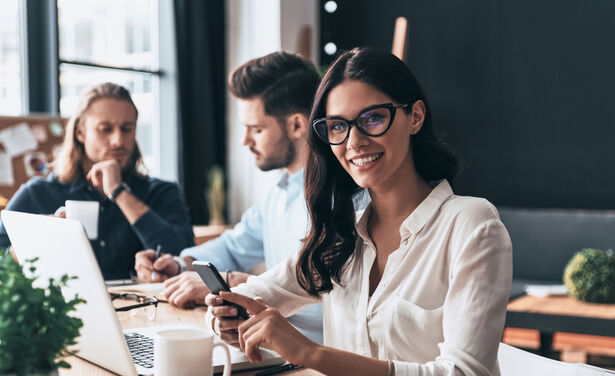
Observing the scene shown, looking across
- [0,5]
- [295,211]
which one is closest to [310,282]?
[295,211]

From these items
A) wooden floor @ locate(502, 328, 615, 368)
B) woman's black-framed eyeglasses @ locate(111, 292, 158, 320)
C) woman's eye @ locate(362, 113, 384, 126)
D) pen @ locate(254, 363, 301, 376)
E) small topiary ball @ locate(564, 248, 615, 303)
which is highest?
woman's eye @ locate(362, 113, 384, 126)

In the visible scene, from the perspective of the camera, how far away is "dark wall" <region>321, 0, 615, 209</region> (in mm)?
4082

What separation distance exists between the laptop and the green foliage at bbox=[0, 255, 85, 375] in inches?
5.9

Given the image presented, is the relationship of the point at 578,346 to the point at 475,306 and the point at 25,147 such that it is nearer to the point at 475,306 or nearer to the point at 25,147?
the point at 475,306

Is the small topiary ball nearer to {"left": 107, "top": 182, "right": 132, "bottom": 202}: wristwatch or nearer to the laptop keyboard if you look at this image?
{"left": 107, "top": 182, "right": 132, "bottom": 202}: wristwatch

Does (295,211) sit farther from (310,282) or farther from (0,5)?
(0,5)

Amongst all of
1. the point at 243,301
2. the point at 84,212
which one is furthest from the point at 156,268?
the point at 243,301

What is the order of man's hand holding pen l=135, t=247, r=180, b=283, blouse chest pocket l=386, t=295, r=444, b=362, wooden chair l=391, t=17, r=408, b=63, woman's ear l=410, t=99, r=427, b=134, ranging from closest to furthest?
blouse chest pocket l=386, t=295, r=444, b=362 → woman's ear l=410, t=99, r=427, b=134 → man's hand holding pen l=135, t=247, r=180, b=283 → wooden chair l=391, t=17, r=408, b=63

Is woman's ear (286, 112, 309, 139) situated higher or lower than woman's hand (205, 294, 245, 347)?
higher

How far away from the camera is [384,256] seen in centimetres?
136

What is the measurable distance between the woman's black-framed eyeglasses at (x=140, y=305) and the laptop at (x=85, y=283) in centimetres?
36

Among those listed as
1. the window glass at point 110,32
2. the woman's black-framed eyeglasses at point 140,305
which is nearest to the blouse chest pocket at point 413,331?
the woman's black-framed eyeglasses at point 140,305

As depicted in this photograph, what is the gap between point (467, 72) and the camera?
4488 millimetres

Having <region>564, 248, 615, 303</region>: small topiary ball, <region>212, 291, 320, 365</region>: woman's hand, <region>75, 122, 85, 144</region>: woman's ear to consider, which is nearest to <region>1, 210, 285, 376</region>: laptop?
<region>212, 291, 320, 365</region>: woman's hand
